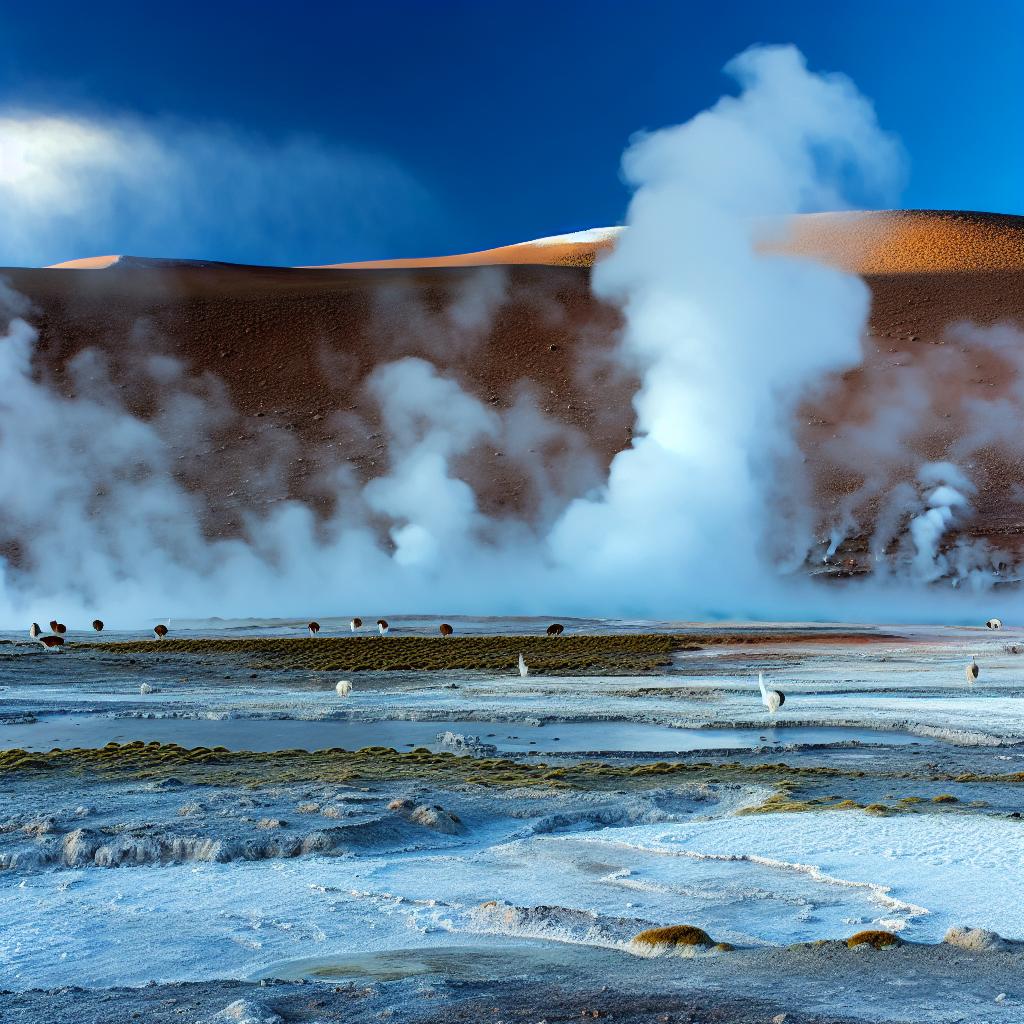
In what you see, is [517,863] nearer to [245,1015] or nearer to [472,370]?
[245,1015]

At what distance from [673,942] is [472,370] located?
66342 millimetres

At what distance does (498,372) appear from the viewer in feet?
233

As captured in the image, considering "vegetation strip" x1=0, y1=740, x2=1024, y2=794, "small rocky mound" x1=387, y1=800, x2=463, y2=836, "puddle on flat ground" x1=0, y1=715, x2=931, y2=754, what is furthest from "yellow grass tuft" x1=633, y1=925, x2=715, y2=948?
"puddle on flat ground" x1=0, y1=715, x2=931, y2=754

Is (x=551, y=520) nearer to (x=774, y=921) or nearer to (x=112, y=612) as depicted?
(x=112, y=612)

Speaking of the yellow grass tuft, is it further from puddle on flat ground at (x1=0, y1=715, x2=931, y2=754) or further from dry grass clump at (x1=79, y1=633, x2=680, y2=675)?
dry grass clump at (x1=79, y1=633, x2=680, y2=675)

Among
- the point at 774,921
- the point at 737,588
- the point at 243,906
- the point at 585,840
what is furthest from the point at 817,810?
the point at 737,588

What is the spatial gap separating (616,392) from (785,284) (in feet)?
38.3

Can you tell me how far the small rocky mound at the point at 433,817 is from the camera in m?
9.16

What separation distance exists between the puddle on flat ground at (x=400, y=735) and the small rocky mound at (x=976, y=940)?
8.70 metres

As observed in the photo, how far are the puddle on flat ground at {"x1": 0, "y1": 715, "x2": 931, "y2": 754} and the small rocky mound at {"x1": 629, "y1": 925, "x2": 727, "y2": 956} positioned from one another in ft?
28.1

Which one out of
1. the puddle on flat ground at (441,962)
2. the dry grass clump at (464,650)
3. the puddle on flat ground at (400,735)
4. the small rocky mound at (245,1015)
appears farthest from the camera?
the dry grass clump at (464,650)

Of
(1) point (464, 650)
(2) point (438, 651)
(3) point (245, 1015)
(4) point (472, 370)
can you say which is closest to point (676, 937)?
(3) point (245, 1015)

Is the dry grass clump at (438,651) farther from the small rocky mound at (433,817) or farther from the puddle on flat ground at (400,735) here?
the small rocky mound at (433,817)

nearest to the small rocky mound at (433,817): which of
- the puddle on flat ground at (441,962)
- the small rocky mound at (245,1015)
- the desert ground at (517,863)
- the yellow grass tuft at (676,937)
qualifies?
the desert ground at (517,863)
